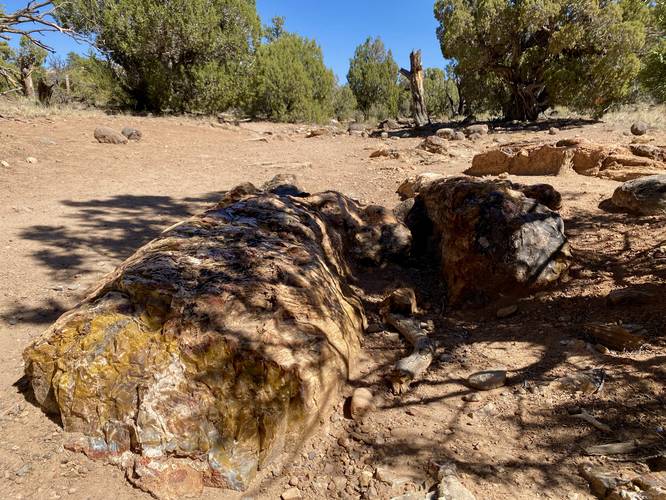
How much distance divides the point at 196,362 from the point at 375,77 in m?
24.7

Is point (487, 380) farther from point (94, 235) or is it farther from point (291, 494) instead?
point (94, 235)

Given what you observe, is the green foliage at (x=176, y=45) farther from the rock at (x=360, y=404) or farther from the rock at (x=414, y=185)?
the rock at (x=360, y=404)

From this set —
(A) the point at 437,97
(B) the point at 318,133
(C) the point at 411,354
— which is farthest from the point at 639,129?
(A) the point at 437,97

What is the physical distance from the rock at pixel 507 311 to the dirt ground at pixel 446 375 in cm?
4

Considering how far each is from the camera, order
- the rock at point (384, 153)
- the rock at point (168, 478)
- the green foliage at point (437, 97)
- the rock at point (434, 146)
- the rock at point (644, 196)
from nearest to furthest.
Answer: the rock at point (168, 478) < the rock at point (644, 196) < the rock at point (384, 153) < the rock at point (434, 146) < the green foliage at point (437, 97)

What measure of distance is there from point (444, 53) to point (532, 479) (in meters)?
14.4

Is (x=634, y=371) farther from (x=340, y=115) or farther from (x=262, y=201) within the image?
(x=340, y=115)

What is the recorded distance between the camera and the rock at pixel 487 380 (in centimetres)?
212

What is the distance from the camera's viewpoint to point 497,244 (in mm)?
3111

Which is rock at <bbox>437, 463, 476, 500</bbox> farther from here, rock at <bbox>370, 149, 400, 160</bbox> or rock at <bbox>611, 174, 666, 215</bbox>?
rock at <bbox>370, 149, 400, 160</bbox>

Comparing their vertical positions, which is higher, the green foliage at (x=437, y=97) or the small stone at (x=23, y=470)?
the green foliage at (x=437, y=97)

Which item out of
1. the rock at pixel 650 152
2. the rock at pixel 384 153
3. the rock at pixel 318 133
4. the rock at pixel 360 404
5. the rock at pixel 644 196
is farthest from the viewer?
the rock at pixel 318 133

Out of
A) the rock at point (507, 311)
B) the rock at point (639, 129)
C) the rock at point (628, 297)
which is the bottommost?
the rock at point (507, 311)

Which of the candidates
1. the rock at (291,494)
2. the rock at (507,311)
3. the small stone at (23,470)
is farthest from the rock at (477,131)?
the small stone at (23,470)
